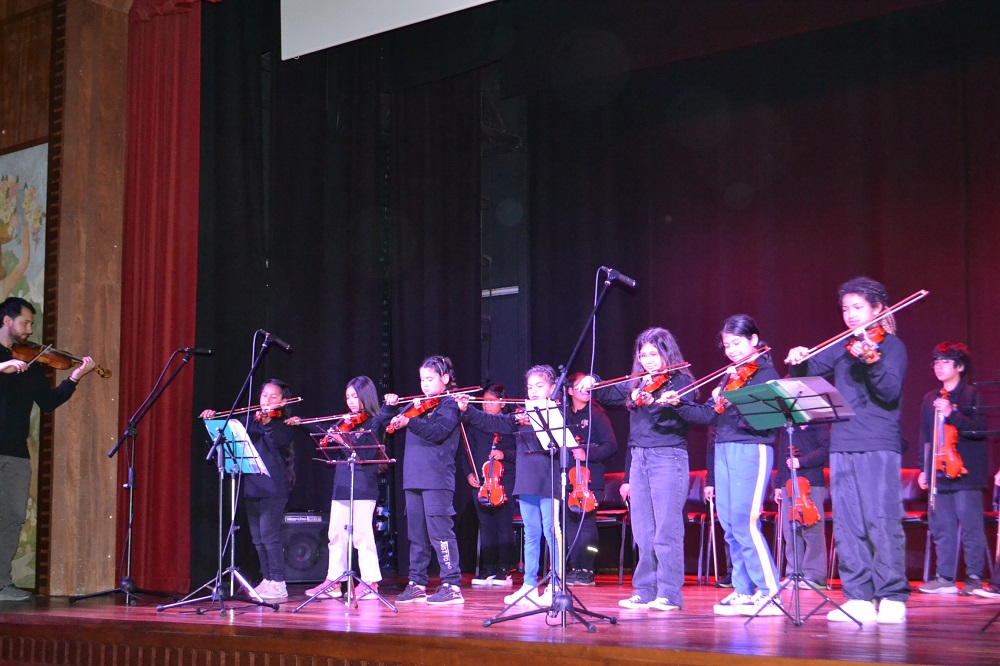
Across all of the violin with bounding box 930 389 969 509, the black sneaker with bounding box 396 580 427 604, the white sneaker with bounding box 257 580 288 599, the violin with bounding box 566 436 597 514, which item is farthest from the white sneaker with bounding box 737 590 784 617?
the white sneaker with bounding box 257 580 288 599

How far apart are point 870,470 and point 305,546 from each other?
4.83 metres

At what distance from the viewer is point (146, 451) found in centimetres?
811

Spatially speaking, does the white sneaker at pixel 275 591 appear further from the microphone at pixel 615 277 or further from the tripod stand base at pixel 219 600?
the microphone at pixel 615 277

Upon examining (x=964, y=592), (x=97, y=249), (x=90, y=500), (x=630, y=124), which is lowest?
(x=964, y=592)

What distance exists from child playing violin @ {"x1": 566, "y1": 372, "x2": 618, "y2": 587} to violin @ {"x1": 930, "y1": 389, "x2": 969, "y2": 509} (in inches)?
87.0

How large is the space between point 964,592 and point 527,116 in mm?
5710

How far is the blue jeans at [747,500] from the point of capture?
5.48 m

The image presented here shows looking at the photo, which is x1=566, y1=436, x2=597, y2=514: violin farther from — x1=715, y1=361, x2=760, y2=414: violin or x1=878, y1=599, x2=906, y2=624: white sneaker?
x1=878, y1=599, x2=906, y2=624: white sneaker

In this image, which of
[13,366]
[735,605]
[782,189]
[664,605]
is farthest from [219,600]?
[782,189]

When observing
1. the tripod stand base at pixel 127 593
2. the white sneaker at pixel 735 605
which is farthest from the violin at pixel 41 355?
the white sneaker at pixel 735 605

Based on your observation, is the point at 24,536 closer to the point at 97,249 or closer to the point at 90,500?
the point at 90,500

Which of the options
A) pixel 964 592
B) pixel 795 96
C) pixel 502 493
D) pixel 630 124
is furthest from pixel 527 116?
pixel 964 592

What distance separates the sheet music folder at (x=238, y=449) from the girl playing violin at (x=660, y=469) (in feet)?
7.00

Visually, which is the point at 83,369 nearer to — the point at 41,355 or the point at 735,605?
the point at 41,355
